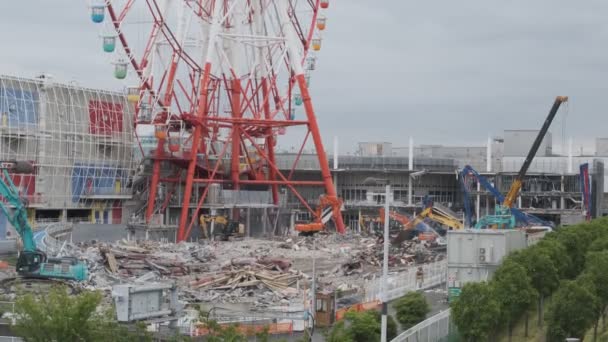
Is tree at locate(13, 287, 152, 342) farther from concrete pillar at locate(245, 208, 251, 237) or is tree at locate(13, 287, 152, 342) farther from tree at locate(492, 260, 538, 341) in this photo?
concrete pillar at locate(245, 208, 251, 237)

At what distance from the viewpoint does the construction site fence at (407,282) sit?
38.5 metres

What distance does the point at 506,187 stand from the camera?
99.3m

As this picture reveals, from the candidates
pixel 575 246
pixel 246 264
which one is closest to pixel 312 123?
pixel 246 264

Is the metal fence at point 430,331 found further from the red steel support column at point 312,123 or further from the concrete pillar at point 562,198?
the concrete pillar at point 562,198

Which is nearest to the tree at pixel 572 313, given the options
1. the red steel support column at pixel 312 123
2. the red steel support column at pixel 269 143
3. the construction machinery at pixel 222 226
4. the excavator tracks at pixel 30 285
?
the excavator tracks at pixel 30 285

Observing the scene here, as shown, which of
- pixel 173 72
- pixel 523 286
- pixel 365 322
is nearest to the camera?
pixel 365 322

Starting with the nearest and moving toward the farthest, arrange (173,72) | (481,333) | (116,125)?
(481,333) → (173,72) → (116,125)

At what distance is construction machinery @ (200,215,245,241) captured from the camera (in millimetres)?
73312

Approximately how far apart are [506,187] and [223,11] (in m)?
37.9

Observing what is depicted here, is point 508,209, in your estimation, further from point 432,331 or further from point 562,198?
point 432,331

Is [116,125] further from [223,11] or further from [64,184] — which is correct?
[223,11]

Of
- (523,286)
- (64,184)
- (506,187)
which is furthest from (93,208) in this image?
(523,286)

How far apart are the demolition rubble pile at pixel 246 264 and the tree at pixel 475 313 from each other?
1016 cm

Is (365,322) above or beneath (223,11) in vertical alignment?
beneath
